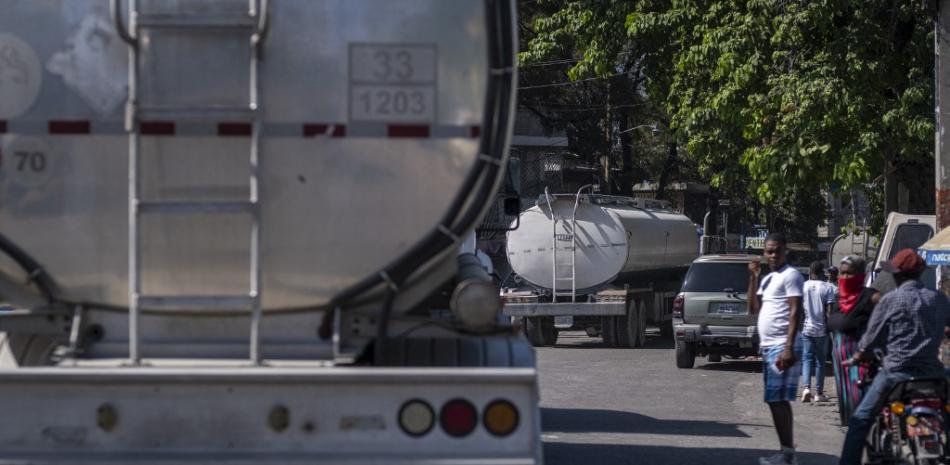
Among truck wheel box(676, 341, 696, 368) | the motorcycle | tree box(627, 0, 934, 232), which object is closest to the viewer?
the motorcycle

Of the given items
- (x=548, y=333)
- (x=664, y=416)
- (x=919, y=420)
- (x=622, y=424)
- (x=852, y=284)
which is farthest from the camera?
(x=548, y=333)

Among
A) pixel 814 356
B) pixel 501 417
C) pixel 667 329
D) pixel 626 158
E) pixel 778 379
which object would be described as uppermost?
pixel 626 158

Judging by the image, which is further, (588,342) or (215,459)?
(588,342)

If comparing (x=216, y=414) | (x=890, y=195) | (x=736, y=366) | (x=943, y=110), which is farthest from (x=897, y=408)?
(x=890, y=195)

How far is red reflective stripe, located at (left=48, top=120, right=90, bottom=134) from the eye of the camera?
5.47 metres

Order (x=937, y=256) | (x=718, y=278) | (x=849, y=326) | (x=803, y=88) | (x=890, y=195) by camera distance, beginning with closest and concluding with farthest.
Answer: (x=849, y=326), (x=937, y=256), (x=803, y=88), (x=718, y=278), (x=890, y=195)

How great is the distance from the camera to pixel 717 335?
2003 cm

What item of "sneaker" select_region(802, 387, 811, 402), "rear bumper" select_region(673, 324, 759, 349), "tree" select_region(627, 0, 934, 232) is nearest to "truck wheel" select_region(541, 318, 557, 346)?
"rear bumper" select_region(673, 324, 759, 349)

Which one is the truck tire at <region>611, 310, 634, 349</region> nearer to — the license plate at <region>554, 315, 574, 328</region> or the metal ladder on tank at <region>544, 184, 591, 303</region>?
the license plate at <region>554, 315, 574, 328</region>

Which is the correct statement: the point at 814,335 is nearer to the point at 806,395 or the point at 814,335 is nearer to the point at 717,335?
the point at 806,395

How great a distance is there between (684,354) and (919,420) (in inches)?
485

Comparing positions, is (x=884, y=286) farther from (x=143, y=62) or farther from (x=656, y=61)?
(x=656, y=61)

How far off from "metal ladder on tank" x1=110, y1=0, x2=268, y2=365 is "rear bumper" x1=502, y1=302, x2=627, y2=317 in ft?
64.4

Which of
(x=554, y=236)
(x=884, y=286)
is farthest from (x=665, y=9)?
(x=884, y=286)
